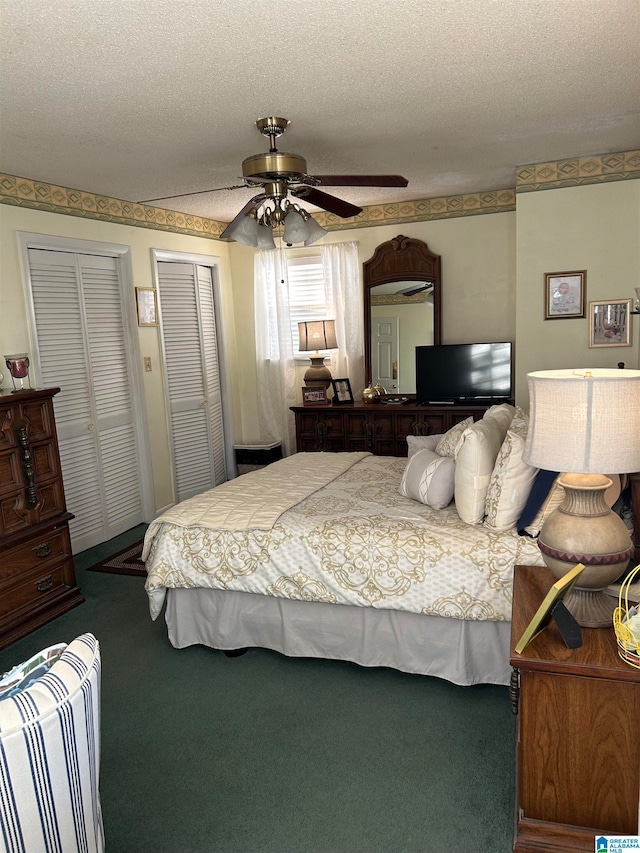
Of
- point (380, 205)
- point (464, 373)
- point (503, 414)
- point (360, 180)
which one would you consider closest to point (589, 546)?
point (503, 414)

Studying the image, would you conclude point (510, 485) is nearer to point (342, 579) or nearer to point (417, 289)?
point (342, 579)

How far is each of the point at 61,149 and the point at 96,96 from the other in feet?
2.83

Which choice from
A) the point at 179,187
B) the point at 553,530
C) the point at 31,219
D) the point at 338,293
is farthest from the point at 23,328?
the point at 553,530

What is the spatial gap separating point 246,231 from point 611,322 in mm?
2535

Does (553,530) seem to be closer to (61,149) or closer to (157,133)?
(157,133)

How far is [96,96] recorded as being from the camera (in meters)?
2.69

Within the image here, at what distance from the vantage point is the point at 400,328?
5.52m

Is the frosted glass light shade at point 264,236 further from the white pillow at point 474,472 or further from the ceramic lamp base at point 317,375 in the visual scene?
the ceramic lamp base at point 317,375

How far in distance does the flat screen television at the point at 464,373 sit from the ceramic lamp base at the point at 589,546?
3.25 m

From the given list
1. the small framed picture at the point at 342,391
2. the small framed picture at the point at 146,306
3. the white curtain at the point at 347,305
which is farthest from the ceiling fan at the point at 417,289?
the small framed picture at the point at 146,306

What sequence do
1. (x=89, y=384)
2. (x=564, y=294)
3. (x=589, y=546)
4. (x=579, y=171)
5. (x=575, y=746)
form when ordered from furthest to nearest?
(x=89, y=384) → (x=564, y=294) → (x=579, y=171) → (x=589, y=546) → (x=575, y=746)

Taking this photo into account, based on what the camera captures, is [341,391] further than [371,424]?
Yes

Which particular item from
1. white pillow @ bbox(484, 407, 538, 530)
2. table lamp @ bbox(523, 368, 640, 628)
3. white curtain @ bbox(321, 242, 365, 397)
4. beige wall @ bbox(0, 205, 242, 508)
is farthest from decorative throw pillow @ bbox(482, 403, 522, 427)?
beige wall @ bbox(0, 205, 242, 508)

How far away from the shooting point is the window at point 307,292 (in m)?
5.80
